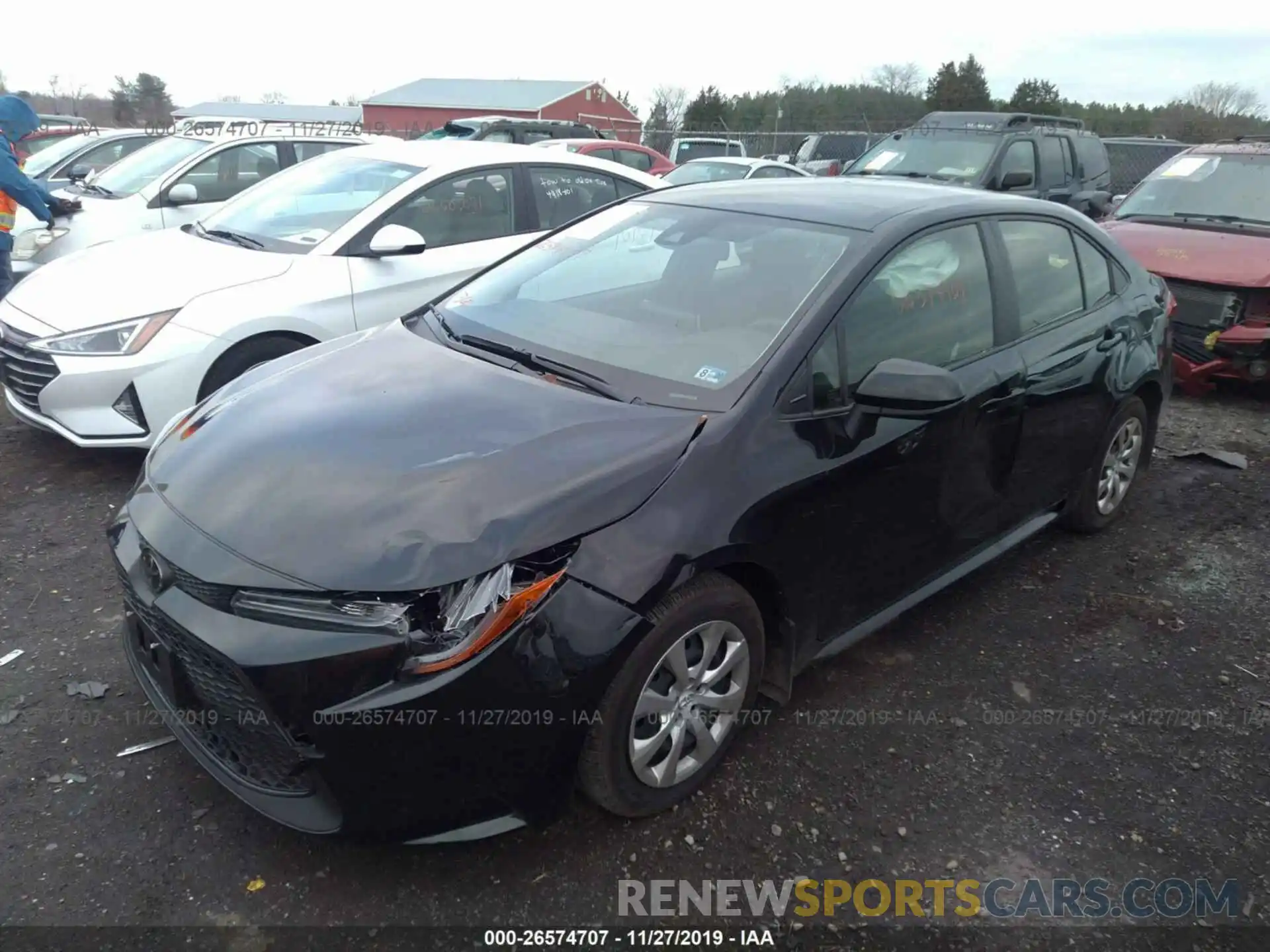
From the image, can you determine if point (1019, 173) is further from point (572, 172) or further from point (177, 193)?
point (177, 193)

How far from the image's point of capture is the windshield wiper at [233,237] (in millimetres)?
5160

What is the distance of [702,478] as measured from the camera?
244 cm

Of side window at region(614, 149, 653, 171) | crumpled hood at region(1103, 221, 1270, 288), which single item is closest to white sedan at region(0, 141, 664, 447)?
crumpled hood at region(1103, 221, 1270, 288)

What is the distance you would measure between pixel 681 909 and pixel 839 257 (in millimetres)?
1988

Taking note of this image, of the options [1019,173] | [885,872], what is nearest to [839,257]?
[885,872]

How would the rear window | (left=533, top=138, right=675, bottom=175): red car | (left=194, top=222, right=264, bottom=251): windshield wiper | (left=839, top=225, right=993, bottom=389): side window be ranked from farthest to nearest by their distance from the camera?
(left=533, top=138, right=675, bottom=175): red car < the rear window < (left=194, top=222, right=264, bottom=251): windshield wiper < (left=839, top=225, right=993, bottom=389): side window

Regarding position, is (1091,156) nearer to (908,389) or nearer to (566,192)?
(566,192)

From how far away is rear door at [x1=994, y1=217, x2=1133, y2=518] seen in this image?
3.56 metres

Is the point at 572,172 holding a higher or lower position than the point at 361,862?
higher

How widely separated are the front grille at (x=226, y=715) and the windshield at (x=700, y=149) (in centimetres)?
1969

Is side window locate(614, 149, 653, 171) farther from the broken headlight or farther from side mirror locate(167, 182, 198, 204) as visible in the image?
the broken headlight

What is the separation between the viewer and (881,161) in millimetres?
9961

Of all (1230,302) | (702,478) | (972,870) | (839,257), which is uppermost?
(839,257)

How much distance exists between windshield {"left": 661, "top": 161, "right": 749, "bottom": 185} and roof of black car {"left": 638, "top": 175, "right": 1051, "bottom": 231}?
916 cm
